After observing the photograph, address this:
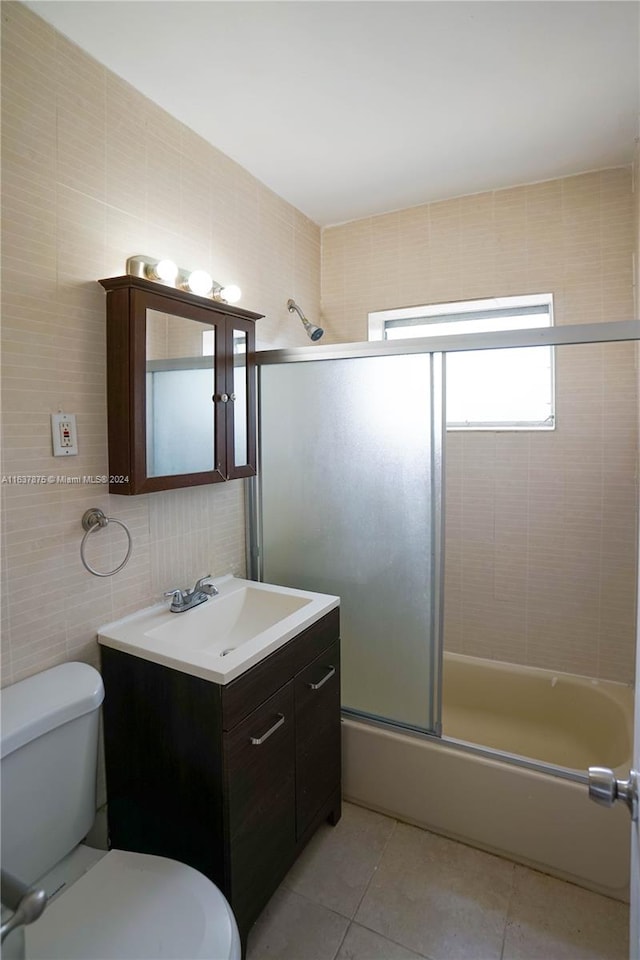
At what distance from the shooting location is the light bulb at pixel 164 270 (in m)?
1.59

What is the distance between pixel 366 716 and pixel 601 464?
152 cm

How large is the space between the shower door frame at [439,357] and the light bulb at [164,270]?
0.51 meters

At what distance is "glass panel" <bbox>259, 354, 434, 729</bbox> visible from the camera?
5.89ft

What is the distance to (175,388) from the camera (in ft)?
5.32

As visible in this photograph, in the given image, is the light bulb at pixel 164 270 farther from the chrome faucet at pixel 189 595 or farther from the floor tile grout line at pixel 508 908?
the floor tile grout line at pixel 508 908

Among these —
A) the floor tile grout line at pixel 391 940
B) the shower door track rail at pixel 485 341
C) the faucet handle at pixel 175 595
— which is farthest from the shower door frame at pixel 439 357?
the faucet handle at pixel 175 595

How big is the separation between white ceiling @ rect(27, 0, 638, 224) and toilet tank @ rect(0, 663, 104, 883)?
175 centimetres

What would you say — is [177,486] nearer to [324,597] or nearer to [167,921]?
[324,597]

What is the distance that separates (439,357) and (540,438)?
964 mm

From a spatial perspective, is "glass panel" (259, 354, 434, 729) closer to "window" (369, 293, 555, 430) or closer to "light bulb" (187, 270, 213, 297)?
"light bulb" (187, 270, 213, 297)

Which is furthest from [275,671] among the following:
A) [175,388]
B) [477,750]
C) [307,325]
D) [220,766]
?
[307,325]

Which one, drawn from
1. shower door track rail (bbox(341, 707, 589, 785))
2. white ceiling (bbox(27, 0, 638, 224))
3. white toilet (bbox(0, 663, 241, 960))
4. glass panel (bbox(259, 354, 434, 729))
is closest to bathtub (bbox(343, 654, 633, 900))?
shower door track rail (bbox(341, 707, 589, 785))

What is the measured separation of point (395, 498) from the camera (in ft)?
6.02

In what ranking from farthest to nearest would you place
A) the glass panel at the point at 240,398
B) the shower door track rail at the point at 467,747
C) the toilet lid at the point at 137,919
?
1. the glass panel at the point at 240,398
2. the shower door track rail at the point at 467,747
3. the toilet lid at the point at 137,919
